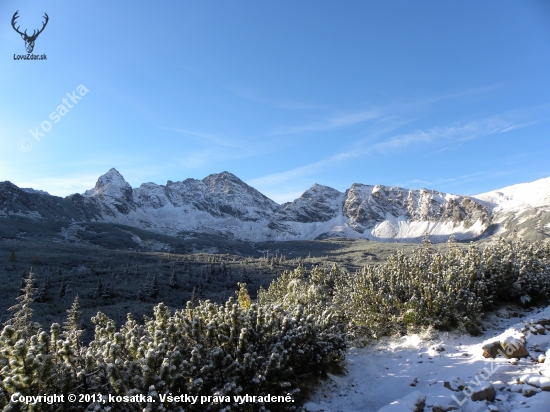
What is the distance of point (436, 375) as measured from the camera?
23.0 feet

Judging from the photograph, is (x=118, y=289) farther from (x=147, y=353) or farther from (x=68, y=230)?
(x=68, y=230)

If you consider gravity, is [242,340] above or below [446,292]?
below

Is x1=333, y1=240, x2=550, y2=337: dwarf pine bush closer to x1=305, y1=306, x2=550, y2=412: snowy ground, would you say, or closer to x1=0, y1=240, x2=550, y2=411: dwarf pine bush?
x1=0, y1=240, x2=550, y2=411: dwarf pine bush

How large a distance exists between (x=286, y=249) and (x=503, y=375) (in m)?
177

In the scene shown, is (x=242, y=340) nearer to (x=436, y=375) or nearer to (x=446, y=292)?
(x=436, y=375)

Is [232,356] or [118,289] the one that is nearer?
[232,356]

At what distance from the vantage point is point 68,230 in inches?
5536

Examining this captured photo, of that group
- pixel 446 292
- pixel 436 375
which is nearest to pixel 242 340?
pixel 436 375

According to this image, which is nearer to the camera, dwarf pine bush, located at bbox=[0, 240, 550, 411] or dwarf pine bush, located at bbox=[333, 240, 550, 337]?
dwarf pine bush, located at bbox=[0, 240, 550, 411]

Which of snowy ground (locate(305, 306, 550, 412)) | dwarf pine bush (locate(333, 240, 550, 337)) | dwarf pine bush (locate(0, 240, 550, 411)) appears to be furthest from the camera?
dwarf pine bush (locate(333, 240, 550, 337))

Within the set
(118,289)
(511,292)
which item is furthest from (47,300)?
(511,292)

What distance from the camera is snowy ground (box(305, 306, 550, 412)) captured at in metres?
5.58

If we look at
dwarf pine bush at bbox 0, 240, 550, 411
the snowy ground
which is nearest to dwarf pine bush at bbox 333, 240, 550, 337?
dwarf pine bush at bbox 0, 240, 550, 411

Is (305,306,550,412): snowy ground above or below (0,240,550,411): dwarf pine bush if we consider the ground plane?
below
